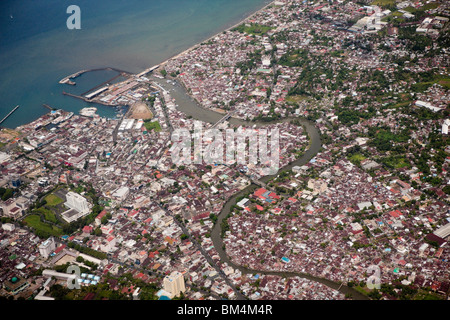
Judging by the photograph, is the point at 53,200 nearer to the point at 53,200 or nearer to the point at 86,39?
the point at 53,200

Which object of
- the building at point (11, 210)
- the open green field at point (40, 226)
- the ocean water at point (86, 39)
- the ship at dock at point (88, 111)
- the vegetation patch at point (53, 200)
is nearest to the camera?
the open green field at point (40, 226)

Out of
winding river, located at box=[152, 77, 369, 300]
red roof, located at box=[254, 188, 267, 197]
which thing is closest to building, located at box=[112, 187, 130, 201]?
winding river, located at box=[152, 77, 369, 300]

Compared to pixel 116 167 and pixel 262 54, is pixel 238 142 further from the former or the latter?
pixel 262 54

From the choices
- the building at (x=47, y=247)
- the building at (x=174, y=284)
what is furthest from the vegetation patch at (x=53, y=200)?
the building at (x=174, y=284)

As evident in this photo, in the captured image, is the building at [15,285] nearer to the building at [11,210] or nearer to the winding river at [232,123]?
the building at [11,210]

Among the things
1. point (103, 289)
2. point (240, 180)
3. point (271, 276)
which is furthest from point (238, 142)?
point (103, 289)
